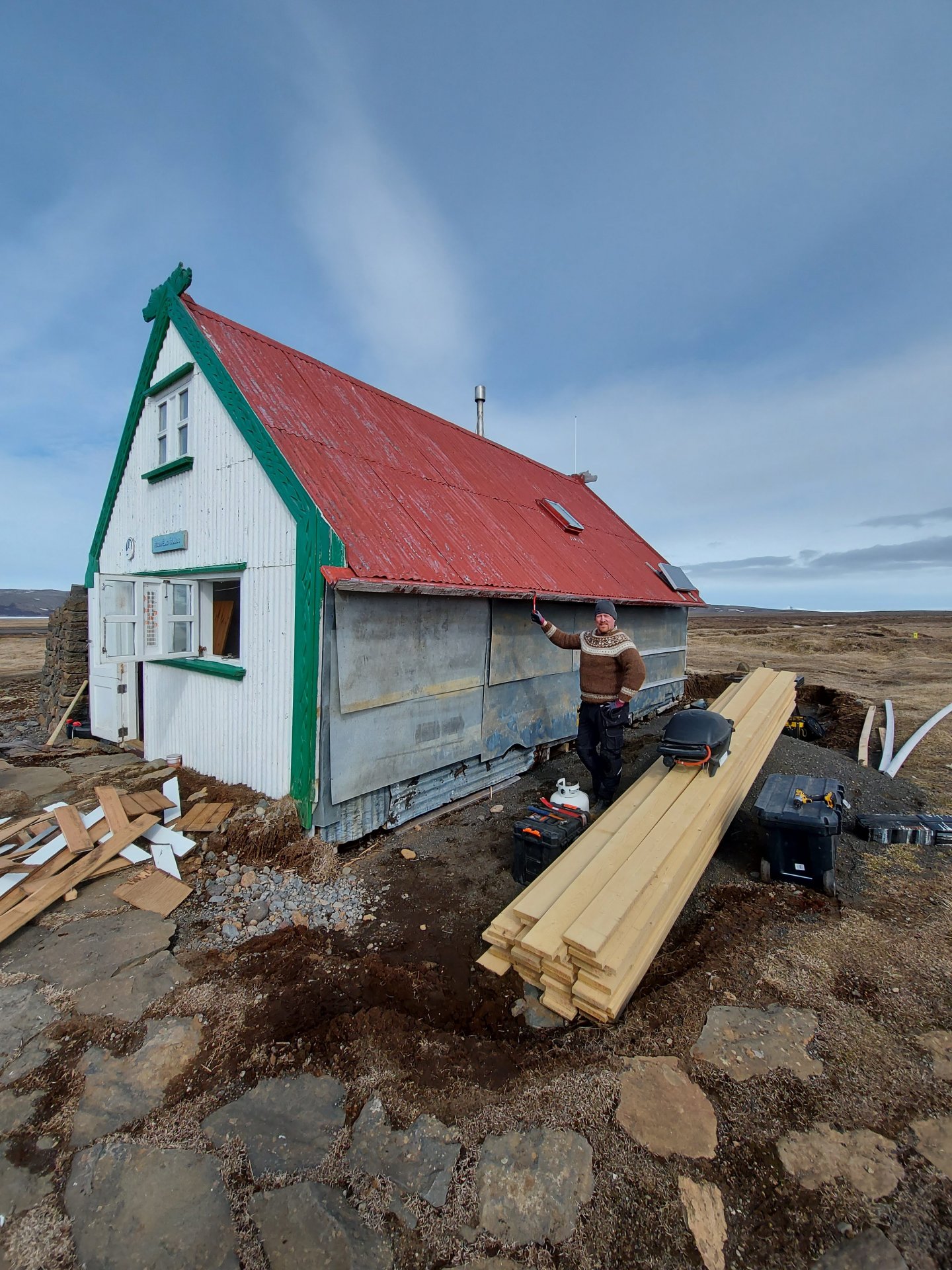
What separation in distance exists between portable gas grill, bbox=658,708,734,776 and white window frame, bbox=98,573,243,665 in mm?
5462

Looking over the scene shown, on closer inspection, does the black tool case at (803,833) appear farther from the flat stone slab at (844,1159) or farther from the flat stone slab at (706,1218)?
the flat stone slab at (706,1218)

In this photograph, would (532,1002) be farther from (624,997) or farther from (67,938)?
(67,938)

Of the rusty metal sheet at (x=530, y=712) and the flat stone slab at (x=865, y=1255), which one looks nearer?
the flat stone slab at (x=865, y=1255)

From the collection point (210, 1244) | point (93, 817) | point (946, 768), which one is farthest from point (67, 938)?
point (946, 768)

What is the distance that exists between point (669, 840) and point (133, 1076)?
4015 mm

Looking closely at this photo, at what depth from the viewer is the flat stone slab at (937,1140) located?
8.30 ft

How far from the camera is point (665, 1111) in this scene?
111 inches

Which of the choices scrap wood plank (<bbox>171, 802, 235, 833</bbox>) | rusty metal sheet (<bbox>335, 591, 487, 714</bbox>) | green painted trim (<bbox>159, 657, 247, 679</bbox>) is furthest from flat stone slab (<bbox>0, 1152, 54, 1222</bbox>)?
A: green painted trim (<bbox>159, 657, 247, 679</bbox>)

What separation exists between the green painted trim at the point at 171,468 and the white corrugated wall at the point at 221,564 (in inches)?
3.3

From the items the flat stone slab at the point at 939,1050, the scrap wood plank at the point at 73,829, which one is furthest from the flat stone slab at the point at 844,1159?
the scrap wood plank at the point at 73,829

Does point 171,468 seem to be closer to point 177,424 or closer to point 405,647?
point 177,424

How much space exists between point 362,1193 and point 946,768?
10321mm

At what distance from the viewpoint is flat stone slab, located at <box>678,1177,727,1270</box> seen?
2223mm

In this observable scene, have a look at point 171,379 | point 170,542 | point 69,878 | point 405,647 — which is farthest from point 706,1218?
point 171,379
